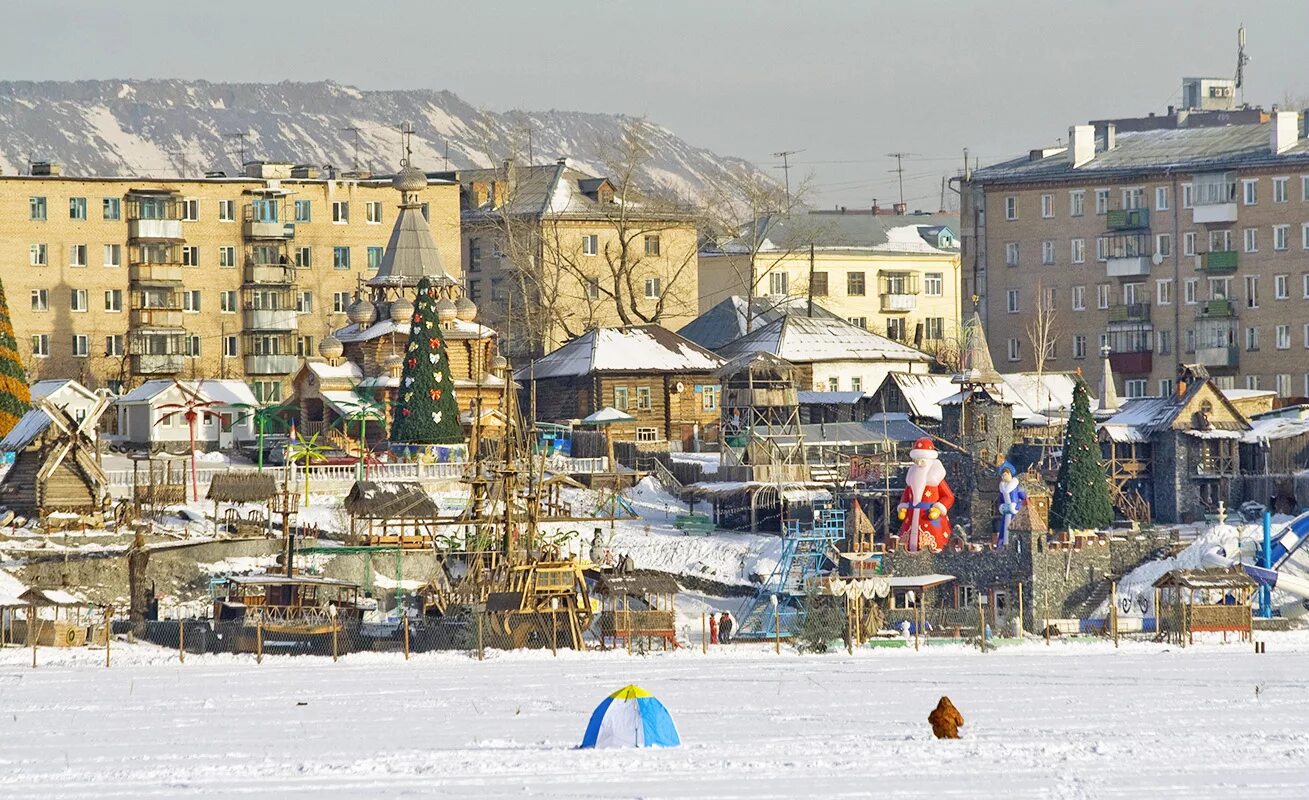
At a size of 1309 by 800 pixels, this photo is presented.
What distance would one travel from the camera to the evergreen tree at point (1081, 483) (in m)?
62.5

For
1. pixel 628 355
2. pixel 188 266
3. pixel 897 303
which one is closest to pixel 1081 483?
pixel 628 355

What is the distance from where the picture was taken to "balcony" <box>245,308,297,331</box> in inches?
4237

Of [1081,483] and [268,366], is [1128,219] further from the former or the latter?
[1081,483]

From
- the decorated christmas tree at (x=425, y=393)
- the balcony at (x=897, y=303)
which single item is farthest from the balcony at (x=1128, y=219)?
the decorated christmas tree at (x=425, y=393)

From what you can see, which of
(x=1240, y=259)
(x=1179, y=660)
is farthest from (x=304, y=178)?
(x=1179, y=660)

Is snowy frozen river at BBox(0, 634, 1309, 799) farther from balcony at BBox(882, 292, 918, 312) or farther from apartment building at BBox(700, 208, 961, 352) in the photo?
balcony at BBox(882, 292, 918, 312)

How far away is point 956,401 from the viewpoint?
70750 millimetres

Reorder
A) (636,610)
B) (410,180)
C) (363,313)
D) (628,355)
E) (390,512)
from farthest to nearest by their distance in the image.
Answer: (410,180), (363,313), (628,355), (390,512), (636,610)

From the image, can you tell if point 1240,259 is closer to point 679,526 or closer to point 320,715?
point 679,526

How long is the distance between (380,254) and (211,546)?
5121 cm

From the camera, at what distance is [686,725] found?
36.1 meters

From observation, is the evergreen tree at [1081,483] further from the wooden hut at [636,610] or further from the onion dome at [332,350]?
the onion dome at [332,350]

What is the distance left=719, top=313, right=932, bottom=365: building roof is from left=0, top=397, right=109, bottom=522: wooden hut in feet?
106

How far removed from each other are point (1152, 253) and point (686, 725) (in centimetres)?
7071
